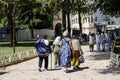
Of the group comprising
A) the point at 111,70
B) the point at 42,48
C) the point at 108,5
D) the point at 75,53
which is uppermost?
the point at 108,5

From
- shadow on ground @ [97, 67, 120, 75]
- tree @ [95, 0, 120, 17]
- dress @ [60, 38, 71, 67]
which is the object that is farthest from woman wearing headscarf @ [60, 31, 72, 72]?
tree @ [95, 0, 120, 17]

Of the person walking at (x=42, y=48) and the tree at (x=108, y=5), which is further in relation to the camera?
the tree at (x=108, y=5)

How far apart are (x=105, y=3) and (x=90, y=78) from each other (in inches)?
425

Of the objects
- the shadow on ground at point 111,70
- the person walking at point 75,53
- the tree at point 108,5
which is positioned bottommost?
the shadow on ground at point 111,70

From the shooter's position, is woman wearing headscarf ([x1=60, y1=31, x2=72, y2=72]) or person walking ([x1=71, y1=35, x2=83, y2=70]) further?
person walking ([x1=71, y1=35, x2=83, y2=70])

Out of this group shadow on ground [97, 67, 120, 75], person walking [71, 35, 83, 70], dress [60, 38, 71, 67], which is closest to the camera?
shadow on ground [97, 67, 120, 75]

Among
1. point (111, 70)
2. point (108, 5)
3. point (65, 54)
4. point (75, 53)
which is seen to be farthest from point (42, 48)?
point (108, 5)

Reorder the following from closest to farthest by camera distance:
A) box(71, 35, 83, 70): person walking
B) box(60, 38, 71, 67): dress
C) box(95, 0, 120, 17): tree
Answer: box(60, 38, 71, 67): dress < box(71, 35, 83, 70): person walking < box(95, 0, 120, 17): tree

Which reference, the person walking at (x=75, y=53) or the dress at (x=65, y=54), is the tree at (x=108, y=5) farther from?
the dress at (x=65, y=54)

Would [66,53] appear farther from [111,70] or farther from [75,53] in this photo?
[111,70]

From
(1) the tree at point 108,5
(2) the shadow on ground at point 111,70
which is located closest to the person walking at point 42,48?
(2) the shadow on ground at point 111,70

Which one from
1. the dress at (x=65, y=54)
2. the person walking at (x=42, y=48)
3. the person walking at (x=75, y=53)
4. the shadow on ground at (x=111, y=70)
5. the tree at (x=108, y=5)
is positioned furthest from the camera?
the tree at (x=108, y=5)

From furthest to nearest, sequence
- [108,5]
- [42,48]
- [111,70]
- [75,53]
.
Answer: [108,5] < [42,48] < [75,53] < [111,70]

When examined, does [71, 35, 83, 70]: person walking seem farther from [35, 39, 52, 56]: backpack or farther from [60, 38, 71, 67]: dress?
[35, 39, 52, 56]: backpack
